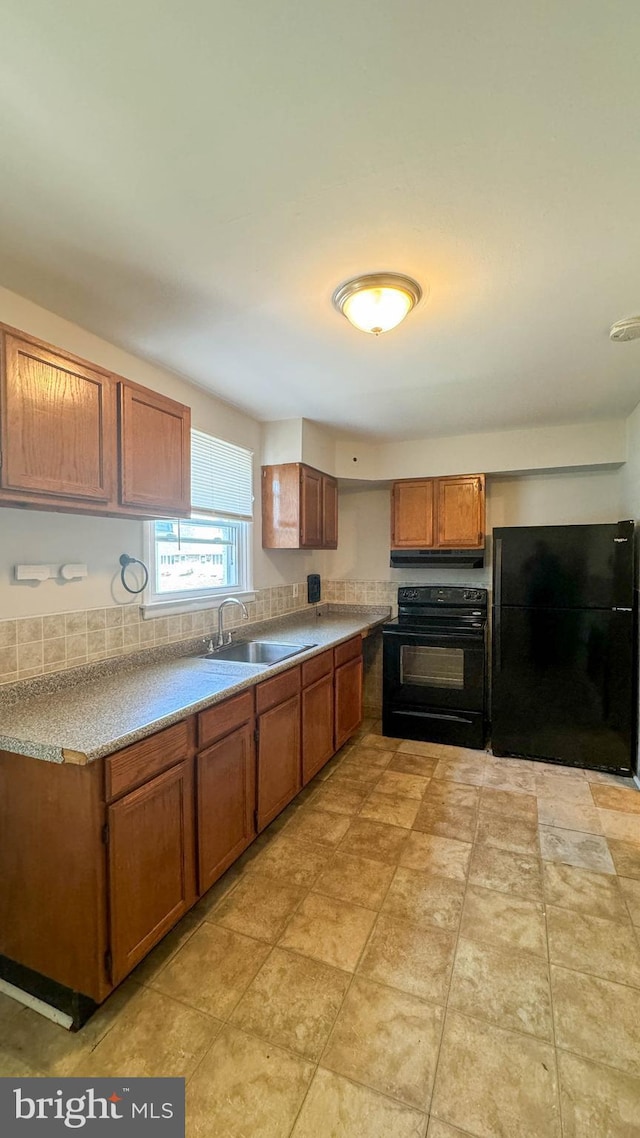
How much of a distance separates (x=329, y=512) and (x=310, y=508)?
0.39 metres

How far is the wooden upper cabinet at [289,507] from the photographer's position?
342 centimetres

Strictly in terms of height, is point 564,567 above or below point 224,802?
above

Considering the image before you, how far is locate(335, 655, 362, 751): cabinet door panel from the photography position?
10.6 ft

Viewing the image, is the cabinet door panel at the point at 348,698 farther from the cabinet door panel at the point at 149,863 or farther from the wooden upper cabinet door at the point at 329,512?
the cabinet door panel at the point at 149,863

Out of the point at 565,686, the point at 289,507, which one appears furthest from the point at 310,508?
the point at 565,686

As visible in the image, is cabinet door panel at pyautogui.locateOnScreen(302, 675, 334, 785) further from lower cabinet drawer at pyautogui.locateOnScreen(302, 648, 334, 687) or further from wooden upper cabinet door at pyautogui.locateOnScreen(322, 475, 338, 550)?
wooden upper cabinet door at pyautogui.locateOnScreen(322, 475, 338, 550)

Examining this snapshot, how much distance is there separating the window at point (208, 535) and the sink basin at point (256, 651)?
362 millimetres

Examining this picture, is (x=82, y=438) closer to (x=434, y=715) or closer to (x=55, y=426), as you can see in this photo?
(x=55, y=426)

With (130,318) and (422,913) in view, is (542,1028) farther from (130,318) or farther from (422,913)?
(130,318)

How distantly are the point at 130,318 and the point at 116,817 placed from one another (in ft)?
6.24

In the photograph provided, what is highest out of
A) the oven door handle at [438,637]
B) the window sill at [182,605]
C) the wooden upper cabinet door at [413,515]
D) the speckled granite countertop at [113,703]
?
the wooden upper cabinet door at [413,515]

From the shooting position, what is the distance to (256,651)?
3.00 m

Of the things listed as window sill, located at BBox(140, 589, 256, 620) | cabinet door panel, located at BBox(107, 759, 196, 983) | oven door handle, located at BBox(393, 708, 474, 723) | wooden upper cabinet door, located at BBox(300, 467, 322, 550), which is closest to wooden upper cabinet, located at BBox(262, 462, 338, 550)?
wooden upper cabinet door, located at BBox(300, 467, 322, 550)

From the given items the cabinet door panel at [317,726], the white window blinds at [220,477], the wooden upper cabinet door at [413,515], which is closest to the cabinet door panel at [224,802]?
the cabinet door panel at [317,726]
